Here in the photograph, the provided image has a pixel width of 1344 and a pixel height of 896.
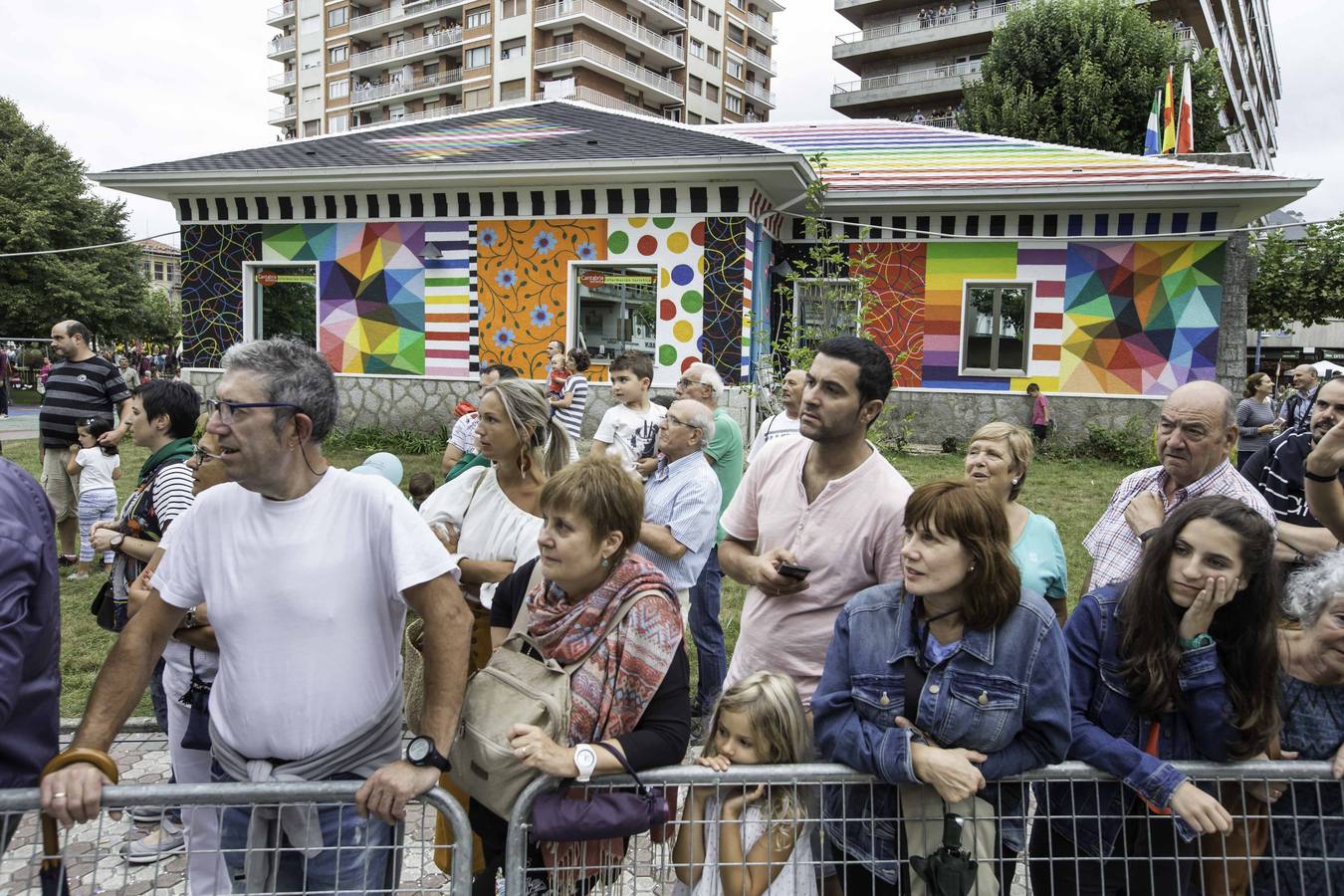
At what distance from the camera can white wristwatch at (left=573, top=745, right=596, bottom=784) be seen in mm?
2082

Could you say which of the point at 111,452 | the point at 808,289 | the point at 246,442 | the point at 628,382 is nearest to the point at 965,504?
the point at 246,442

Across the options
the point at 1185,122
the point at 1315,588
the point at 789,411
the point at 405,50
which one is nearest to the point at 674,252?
the point at 789,411

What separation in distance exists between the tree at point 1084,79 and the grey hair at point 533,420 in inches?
1059

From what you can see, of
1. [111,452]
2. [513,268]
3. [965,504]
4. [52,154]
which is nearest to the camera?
[965,504]

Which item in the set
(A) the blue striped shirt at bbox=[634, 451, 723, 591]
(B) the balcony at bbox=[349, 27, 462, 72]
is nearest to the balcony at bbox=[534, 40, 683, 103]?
(B) the balcony at bbox=[349, 27, 462, 72]

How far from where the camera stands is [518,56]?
182ft

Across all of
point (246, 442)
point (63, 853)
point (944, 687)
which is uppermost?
point (246, 442)

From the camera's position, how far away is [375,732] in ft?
7.29

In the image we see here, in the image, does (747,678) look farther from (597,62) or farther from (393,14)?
(393,14)

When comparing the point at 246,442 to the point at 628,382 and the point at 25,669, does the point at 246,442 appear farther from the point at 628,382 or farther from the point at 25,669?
the point at 628,382

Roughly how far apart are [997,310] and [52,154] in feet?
126

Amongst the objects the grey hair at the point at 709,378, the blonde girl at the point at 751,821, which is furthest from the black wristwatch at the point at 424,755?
the grey hair at the point at 709,378

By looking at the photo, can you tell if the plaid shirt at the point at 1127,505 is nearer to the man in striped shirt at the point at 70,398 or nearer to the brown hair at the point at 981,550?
the brown hair at the point at 981,550

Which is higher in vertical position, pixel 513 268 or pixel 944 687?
pixel 513 268
